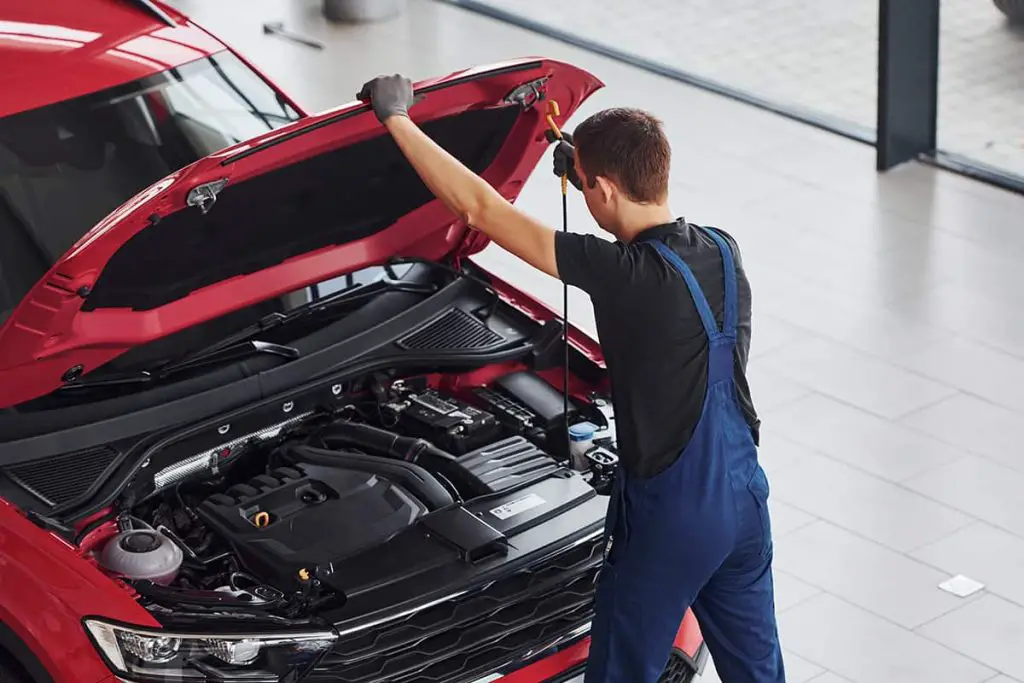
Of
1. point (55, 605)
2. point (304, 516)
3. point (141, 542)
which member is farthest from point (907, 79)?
point (55, 605)

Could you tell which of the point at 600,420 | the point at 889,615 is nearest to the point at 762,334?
the point at 889,615

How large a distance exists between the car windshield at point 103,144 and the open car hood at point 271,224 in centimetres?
43

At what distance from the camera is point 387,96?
12.4ft

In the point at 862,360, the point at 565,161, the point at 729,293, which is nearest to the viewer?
→ the point at 729,293

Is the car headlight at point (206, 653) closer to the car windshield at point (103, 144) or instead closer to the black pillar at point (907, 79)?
the car windshield at point (103, 144)

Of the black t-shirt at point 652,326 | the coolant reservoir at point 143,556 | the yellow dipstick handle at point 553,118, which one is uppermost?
the yellow dipstick handle at point 553,118

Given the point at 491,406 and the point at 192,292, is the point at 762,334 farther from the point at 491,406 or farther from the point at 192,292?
the point at 192,292

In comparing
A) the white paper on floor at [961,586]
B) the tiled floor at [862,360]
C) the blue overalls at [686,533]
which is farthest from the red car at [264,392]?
the white paper on floor at [961,586]

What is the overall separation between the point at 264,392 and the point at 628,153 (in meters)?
1.16

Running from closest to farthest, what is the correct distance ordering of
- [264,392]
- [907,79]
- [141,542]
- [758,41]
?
1. [141,542]
2. [264,392]
3. [907,79]
4. [758,41]

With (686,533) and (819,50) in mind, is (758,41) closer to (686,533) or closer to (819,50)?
(819,50)

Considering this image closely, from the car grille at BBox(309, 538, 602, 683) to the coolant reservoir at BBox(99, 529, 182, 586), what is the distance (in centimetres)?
41

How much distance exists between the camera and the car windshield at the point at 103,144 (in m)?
4.37

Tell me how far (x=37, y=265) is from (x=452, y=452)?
1.12m
